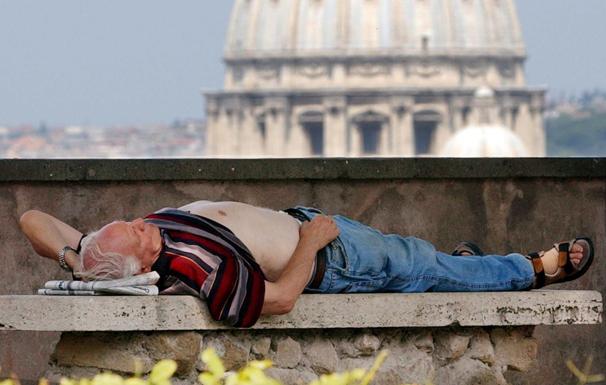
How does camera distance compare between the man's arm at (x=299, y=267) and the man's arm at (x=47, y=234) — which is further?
the man's arm at (x=47, y=234)

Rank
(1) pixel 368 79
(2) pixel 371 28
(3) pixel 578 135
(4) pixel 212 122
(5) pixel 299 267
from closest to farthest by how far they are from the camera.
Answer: (5) pixel 299 267 → (1) pixel 368 79 → (2) pixel 371 28 → (4) pixel 212 122 → (3) pixel 578 135

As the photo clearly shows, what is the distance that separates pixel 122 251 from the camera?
5.24 meters

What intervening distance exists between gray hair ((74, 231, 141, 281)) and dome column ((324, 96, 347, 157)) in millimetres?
126297

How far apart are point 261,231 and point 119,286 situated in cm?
47

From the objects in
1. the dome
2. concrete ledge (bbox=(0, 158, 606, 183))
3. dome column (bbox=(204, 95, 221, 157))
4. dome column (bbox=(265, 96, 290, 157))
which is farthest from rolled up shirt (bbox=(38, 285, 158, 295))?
dome column (bbox=(204, 95, 221, 157))

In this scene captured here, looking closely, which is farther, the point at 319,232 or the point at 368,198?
the point at 368,198

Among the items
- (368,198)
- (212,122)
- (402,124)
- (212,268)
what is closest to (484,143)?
(402,124)

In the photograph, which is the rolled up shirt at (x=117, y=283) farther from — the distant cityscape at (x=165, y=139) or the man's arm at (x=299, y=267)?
the distant cityscape at (x=165, y=139)

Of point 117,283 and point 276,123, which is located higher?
point 117,283

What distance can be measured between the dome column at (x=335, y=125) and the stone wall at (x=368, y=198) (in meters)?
124

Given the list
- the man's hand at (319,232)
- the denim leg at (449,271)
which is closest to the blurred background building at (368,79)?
the denim leg at (449,271)

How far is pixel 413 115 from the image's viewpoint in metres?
135

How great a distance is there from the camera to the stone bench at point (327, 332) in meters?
5.13

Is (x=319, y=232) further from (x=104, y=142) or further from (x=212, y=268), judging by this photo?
(x=104, y=142)
